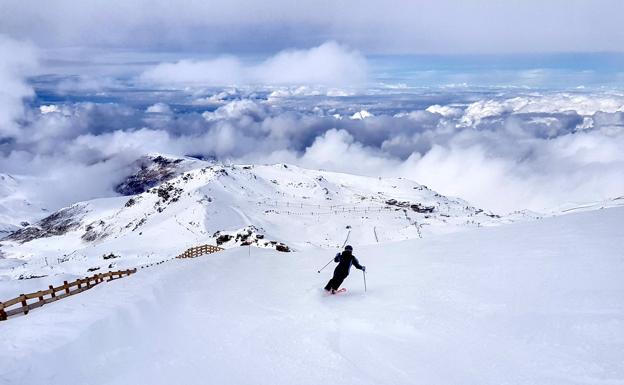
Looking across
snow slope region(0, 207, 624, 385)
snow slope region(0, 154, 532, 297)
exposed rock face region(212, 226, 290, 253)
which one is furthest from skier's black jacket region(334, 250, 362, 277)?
exposed rock face region(212, 226, 290, 253)

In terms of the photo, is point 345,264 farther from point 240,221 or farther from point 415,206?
→ point 415,206

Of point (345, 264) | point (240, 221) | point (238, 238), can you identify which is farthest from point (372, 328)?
point (240, 221)

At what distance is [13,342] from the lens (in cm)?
1026

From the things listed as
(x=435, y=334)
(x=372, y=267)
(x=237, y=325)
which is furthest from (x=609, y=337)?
(x=372, y=267)

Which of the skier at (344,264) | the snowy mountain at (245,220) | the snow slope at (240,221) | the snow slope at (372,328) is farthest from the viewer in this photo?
the snowy mountain at (245,220)

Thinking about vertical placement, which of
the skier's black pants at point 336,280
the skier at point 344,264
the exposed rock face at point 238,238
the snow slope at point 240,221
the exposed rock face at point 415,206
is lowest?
the exposed rock face at point 415,206

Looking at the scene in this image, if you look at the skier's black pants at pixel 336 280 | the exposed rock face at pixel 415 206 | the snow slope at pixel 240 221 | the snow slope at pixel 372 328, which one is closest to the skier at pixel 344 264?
the skier's black pants at pixel 336 280

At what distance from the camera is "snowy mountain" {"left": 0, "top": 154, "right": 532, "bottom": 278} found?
60.7 m

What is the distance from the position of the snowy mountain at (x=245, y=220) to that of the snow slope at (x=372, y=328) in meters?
25.2

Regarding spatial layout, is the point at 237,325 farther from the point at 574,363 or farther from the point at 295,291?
the point at 574,363

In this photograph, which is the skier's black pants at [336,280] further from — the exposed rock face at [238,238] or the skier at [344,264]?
the exposed rock face at [238,238]

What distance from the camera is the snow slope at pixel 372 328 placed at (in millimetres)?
8391

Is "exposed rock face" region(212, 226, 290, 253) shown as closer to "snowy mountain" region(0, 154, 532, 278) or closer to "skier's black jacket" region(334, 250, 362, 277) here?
"snowy mountain" region(0, 154, 532, 278)

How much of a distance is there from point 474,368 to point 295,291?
8398mm
